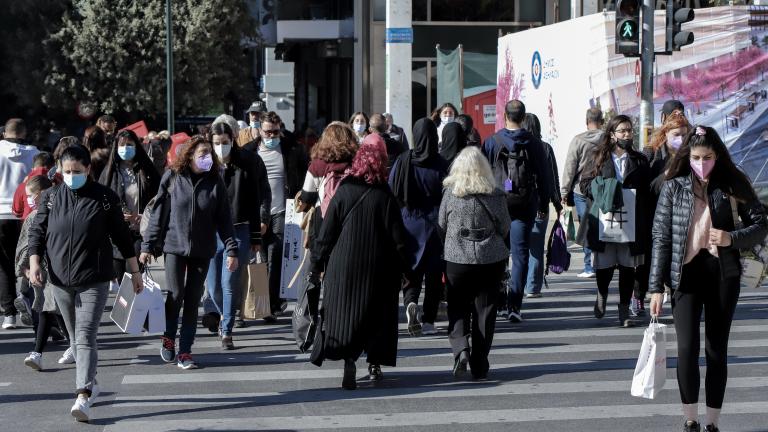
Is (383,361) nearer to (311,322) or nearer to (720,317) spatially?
(311,322)

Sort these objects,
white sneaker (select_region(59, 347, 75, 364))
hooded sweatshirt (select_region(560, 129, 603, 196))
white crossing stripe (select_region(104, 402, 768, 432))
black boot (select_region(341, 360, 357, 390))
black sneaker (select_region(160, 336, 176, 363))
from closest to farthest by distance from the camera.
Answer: white crossing stripe (select_region(104, 402, 768, 432)) < black boot (select_region(341, 360, 357, 390)) < black sneaker (select_region(160, 336, 176, 363)) < white sneaker (select_region(59, 347, 75, 364)) < hooded sweatshirt (select_region(560, 129, 603, 196))

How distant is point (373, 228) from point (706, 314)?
253cm

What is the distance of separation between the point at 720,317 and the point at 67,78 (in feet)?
108

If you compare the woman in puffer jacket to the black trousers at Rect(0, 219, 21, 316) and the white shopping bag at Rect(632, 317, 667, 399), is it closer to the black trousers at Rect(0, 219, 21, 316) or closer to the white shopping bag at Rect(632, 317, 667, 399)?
the white shopping bag at Rect(632, 317, 667, 399)

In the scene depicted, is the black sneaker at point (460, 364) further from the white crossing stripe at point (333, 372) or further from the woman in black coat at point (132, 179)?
the woman in black coat at point (132, 179)

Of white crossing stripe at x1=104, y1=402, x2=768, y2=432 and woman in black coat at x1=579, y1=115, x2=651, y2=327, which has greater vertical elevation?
woman in black coat at x1=579, y1=115, x2=651, y2=327

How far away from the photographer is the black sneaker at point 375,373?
9250 millimetres

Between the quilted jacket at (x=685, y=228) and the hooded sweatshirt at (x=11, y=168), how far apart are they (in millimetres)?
7162

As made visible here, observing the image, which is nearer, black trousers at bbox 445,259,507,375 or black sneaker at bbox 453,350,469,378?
black trousers at bbox 445,259,507,375

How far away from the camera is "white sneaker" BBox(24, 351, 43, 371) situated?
32.2 ft

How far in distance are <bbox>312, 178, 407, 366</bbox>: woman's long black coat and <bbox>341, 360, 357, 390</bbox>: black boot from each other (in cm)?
10

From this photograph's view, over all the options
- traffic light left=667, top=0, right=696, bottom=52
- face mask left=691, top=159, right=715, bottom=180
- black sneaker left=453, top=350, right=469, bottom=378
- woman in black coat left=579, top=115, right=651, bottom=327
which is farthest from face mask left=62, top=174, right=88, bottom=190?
traffic light left=667, top=0, right=696, bottom=52

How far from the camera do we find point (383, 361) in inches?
354

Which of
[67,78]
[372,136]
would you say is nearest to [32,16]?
[67,78]
